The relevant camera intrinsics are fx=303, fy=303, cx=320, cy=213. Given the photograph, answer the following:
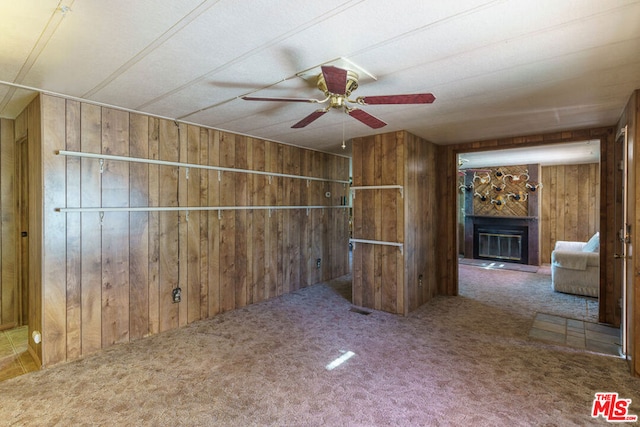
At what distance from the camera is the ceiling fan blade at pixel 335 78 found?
1583 millimetres

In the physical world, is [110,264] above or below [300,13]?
below

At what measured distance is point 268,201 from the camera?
441 centimetres

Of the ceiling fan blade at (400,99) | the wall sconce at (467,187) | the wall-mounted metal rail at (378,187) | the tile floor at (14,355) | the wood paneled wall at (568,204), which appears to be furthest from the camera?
the wall sconce at (467,187)

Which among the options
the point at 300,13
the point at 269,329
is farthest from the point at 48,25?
the point at 269,329

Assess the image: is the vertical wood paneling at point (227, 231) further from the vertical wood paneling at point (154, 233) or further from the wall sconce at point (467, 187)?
the wall sconce at point (467, 187)

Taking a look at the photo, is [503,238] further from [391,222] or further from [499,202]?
[391,222]

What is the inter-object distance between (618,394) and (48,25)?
14.1 ft

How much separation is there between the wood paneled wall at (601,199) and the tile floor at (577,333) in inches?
12.8

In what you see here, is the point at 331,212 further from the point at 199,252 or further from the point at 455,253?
the point at 199,252

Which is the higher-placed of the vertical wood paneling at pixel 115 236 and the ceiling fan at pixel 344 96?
the ceiling fan at pixel 344 96

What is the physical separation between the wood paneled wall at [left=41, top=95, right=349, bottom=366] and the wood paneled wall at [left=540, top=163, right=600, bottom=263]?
6295 millimetres

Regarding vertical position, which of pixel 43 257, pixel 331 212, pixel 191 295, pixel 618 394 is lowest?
pixel 618 394
